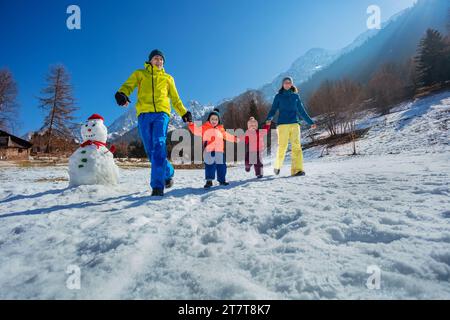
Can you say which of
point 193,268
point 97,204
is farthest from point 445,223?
point 97,204

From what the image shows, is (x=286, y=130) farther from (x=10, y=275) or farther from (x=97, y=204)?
(x=10, y=275)

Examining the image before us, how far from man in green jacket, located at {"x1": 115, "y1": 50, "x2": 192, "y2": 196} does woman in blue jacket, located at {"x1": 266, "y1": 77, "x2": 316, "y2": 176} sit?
2.70 meters

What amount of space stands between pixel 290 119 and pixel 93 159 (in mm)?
4151

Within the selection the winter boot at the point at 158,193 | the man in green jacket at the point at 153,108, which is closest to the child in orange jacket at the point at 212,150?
the man in green jacket at the point at 153,108

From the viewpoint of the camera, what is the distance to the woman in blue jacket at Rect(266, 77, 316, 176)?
5.75 metres

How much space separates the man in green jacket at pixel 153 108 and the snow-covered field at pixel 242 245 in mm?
817

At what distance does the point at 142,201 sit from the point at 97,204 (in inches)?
23.4

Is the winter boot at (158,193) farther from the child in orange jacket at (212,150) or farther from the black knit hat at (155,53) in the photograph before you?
the black knit hat at (155,53)

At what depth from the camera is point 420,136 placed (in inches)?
543

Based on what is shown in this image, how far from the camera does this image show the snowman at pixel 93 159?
15.8 ft

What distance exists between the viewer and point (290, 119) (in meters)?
5.92

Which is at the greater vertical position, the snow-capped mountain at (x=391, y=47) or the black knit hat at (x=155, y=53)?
the snow-capped mountain at (x=391, y=47)

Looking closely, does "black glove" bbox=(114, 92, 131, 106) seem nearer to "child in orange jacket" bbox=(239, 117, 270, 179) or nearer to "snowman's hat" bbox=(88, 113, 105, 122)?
"snowman's hat" bbox=(88, 113, 105, 122)

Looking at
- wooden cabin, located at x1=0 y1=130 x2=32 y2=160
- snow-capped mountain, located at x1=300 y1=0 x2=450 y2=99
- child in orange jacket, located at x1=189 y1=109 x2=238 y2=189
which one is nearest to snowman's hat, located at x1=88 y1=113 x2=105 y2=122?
child in orange jacket, located at x1=189 y1=109 x2=238 y2=189
